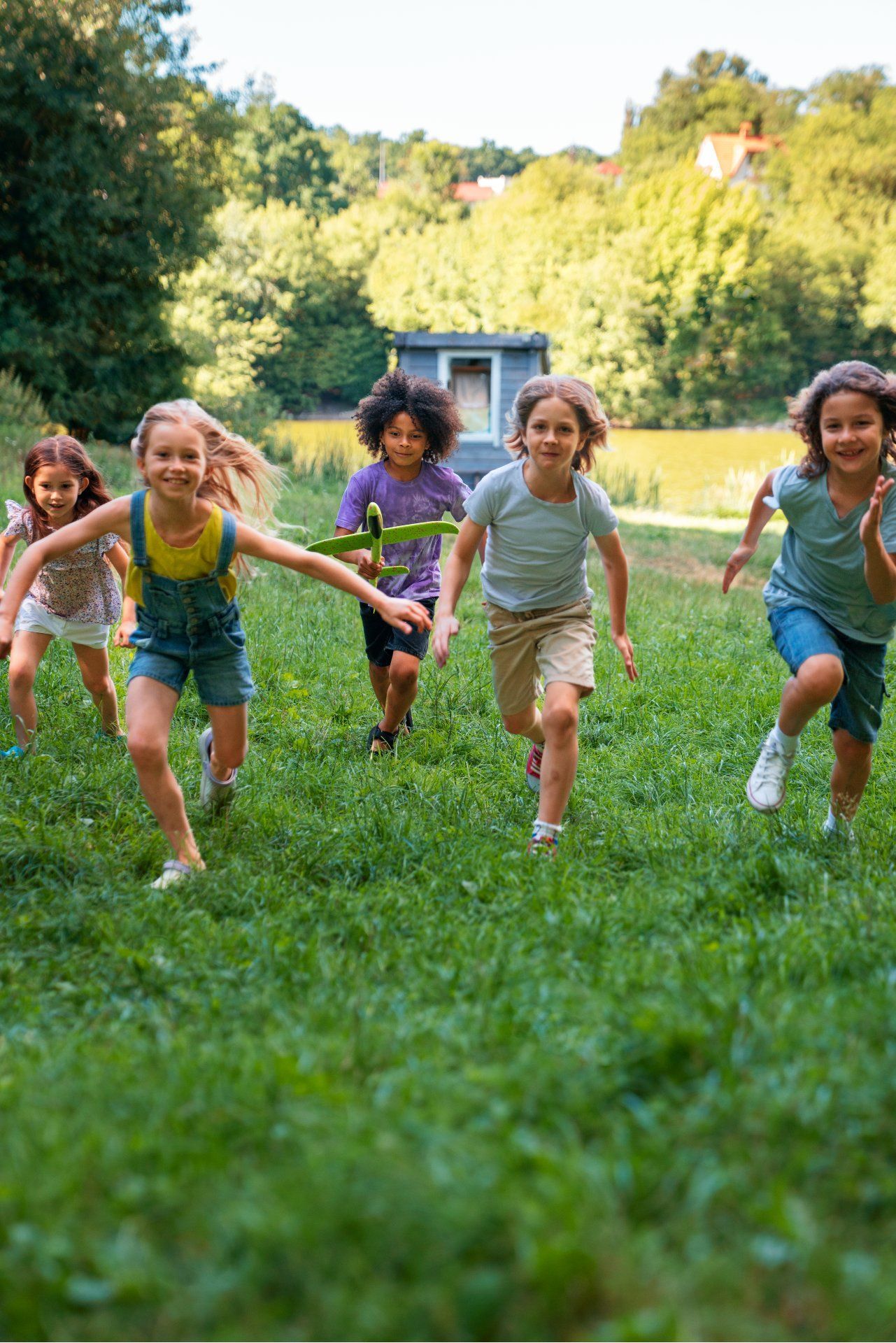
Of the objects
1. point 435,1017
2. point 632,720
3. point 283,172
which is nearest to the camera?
point 435,1017

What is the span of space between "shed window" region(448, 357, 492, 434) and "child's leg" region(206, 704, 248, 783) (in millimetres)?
15788

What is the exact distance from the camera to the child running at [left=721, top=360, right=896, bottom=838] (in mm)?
4367

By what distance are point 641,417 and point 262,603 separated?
42949 millimetres

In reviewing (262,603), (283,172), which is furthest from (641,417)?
(262,603)

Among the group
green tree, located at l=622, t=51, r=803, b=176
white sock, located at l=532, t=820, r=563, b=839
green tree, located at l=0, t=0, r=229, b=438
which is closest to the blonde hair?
white sock, located at l=532, t=820, r=563, b=839

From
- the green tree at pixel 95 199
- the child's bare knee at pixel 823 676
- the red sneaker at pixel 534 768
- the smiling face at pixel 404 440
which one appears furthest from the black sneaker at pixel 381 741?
the green tree at pixel 95 199

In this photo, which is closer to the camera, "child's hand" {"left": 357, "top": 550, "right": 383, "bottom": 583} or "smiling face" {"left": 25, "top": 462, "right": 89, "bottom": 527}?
"child's hand" {"left": 357, "top": 550, "right": 383, "bottom": 583}

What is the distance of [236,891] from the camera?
4098mm

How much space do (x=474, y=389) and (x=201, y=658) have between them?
16.4 meters

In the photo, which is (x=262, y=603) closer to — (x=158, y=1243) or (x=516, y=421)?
(x=516, y=421)

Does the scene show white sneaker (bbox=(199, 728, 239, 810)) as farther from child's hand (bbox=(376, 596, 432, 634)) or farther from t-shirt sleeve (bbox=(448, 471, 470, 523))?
t-shirt sleeve (bbox=(448, 471, 470, 523))

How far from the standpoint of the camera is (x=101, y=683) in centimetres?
594

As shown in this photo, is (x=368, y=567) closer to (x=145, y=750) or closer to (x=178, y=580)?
(x=178, y=580)

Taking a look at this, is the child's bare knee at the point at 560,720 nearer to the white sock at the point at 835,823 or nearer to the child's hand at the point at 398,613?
the child's hand at the point at 398,613
